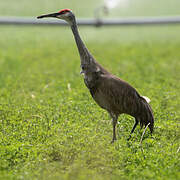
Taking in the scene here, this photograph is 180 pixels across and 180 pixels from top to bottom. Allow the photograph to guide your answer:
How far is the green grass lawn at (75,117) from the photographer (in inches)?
172

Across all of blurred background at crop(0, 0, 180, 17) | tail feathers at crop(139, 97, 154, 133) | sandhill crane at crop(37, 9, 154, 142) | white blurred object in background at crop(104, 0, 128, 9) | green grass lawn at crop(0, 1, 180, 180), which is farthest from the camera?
white blurred object in background at crop(104, 0, 128, 9)

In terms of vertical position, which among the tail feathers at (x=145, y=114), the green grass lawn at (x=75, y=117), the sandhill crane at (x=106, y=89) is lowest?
the green grass lawn at (x=75, y=117)

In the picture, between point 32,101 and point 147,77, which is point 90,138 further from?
point 147,77

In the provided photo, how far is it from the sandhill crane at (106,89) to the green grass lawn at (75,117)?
41 cm

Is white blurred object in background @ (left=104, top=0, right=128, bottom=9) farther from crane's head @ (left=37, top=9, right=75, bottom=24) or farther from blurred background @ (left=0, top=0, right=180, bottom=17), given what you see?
crane's head @ (left=37, top=9, right=75, bottom=24)

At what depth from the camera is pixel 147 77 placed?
8.30m

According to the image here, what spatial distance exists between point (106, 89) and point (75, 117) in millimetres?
1331

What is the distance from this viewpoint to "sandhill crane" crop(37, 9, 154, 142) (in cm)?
467

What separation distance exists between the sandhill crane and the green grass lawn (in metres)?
0.41

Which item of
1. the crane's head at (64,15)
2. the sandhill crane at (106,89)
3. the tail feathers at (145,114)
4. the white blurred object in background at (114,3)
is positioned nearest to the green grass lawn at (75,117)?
the tail feathers at (145,114)

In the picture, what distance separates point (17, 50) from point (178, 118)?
595 cm

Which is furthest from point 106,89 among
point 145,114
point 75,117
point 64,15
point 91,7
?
point 91,7

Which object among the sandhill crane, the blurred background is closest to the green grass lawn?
the sandhill crane

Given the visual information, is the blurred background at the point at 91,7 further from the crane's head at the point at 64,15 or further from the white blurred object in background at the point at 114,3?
the crane's head at the point at 64,15
